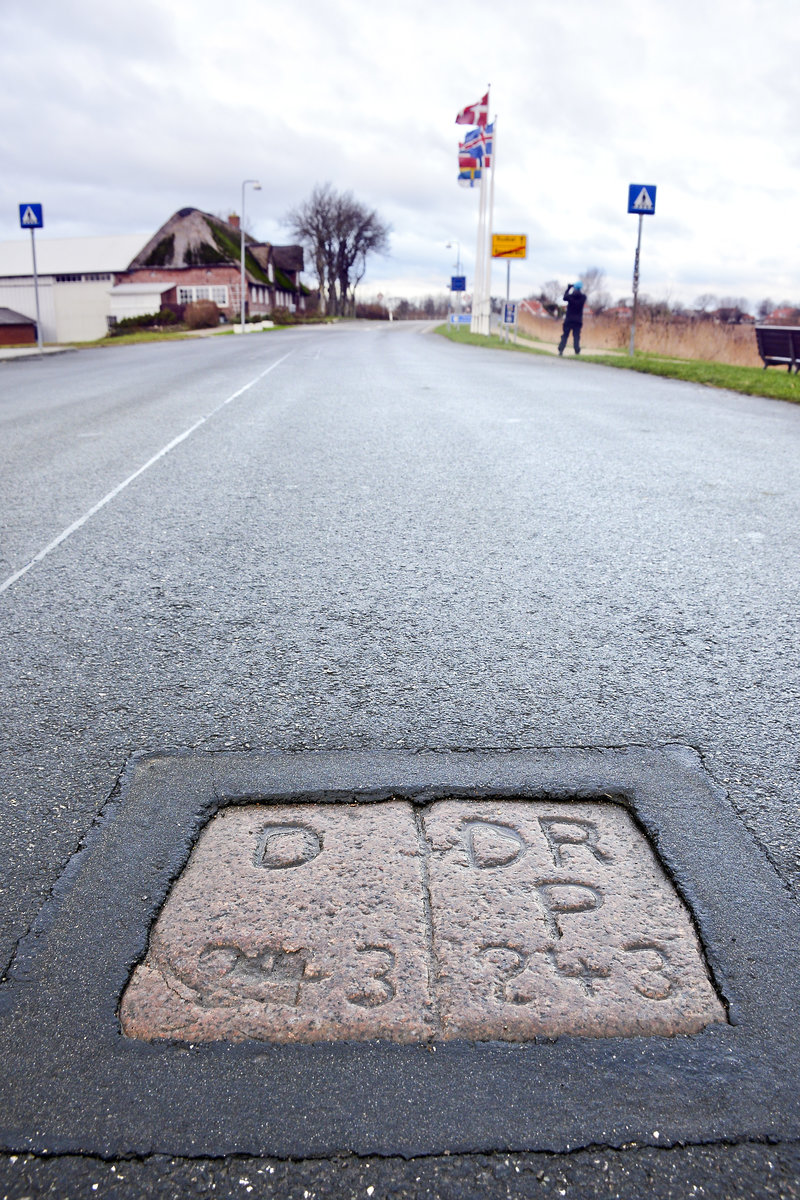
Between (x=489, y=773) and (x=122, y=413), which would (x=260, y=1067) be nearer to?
(x=489, y=773)

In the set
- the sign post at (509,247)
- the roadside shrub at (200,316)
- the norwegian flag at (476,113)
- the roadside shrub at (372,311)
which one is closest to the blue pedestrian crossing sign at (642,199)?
the sign post at (509,247)

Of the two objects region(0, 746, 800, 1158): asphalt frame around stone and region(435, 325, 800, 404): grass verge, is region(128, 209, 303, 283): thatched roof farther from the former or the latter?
region(0, 746, 800, 1158): asphalt frame around stone

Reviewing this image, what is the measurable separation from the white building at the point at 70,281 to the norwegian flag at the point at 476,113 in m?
35.2

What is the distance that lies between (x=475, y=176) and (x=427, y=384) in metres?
26.2

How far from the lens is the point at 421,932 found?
2059mm

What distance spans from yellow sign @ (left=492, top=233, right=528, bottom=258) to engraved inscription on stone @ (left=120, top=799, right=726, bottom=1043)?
29378 mm

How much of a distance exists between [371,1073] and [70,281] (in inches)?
2894

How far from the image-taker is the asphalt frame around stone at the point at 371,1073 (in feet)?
5.18

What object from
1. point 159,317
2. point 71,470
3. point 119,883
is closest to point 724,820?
point 119,883

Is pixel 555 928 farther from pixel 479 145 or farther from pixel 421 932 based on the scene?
pixel 479 145

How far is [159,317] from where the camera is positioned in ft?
173

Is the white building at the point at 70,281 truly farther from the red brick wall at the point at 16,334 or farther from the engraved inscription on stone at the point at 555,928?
the engraved inscription on stone at the point at 555,928

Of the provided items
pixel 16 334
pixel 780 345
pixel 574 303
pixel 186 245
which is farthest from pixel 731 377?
pixel 186 245

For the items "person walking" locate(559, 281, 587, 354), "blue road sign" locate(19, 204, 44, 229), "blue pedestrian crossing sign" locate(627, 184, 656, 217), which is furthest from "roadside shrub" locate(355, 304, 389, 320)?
"blue pedestrian crossing sign" locate(627, 184, 656, 217)
